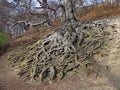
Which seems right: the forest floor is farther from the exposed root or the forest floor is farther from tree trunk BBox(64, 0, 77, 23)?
tree trunk BBox(64, 0, 77, 23)

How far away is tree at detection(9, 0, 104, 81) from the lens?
1405 centimetres

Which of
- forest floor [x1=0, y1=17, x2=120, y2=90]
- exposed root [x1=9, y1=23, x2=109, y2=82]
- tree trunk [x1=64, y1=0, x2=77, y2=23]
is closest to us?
forest floor [x1=0, y1=17, x2=120, y2=90]

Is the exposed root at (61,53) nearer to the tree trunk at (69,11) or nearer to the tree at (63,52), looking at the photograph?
the tree at (63,52)

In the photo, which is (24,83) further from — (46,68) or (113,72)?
(113,72)

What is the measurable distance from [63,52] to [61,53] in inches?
4.9

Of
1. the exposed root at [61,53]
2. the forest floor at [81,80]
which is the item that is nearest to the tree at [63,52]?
the exposed root at [61,53]

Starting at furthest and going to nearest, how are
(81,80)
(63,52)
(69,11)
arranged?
(69,11) < (63,52) < (81,80)

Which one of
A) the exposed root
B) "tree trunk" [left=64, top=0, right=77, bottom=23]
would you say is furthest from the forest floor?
"tree trunk" [left=64, top=0, right=77, bottom=23]

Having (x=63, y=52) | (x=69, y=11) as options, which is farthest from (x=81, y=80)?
(x=69, y=11)

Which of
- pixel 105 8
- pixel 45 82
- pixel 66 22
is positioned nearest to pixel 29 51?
pixel 66 22

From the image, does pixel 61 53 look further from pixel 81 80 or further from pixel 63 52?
pixel 81 80

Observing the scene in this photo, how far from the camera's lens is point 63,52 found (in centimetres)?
1511

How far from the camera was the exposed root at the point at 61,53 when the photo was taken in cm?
1405

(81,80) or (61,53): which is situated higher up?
(61,53)
